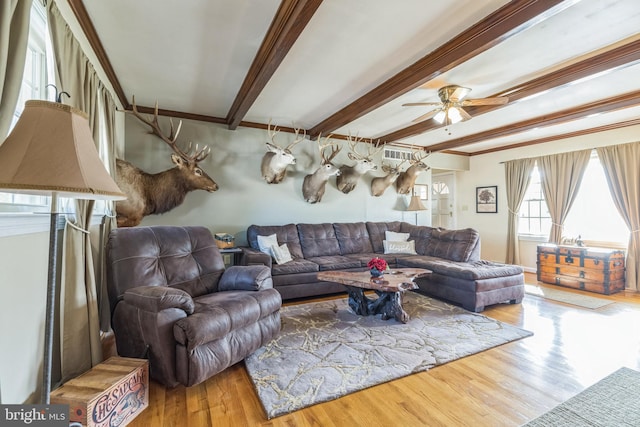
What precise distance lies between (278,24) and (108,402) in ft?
8.91

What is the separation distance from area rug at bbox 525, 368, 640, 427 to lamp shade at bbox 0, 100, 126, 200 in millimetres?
2570

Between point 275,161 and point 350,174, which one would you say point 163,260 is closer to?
point 275,161

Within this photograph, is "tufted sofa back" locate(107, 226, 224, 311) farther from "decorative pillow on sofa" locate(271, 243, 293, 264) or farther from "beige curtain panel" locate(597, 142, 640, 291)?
"beige curtain panel" locate(597, 142, 640, 291)

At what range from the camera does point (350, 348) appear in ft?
8.55

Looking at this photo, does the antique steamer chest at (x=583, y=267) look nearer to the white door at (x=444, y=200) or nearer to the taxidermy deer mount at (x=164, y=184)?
the white door at (x=444, y=200)

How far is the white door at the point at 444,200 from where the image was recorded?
759cm

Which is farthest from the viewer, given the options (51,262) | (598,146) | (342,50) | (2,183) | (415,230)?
(415,230)

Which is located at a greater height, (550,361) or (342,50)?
(342,50)

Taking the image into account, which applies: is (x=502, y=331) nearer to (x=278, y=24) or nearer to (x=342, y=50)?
(x=342, y=50)

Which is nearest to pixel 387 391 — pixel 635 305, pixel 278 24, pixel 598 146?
pixel 278 24

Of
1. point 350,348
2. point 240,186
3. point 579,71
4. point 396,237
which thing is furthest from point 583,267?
point 240,186

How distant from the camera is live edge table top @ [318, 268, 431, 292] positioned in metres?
3.00

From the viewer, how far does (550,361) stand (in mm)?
2383

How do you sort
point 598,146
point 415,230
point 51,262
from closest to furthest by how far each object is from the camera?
point 51,262
point 598,146
point 415,230
